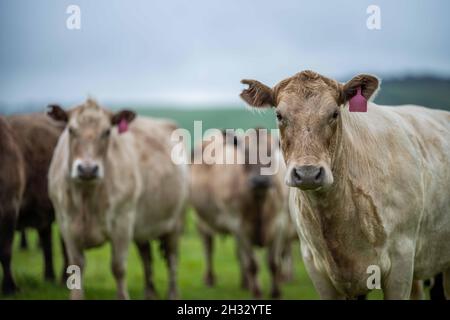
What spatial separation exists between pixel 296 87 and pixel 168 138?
6.13 metres

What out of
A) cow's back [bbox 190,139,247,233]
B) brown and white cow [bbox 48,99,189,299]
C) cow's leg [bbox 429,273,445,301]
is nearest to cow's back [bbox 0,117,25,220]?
brown and white cow [bbox 48,99,189,299]

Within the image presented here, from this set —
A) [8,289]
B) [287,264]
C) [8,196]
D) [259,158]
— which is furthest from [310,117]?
[287,264]

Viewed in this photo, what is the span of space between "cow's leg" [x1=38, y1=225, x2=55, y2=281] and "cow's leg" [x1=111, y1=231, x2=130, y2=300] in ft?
6.75

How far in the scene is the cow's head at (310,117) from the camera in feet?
16.7

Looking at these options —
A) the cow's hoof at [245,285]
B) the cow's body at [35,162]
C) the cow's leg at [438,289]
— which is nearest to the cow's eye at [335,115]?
the cow's leg at [438,289]

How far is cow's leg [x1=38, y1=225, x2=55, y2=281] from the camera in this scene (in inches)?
420

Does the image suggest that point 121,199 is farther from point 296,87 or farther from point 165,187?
point 296,87

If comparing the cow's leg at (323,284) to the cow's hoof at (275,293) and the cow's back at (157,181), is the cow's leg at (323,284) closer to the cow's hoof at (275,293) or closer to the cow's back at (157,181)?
the cow's back at (157,181)

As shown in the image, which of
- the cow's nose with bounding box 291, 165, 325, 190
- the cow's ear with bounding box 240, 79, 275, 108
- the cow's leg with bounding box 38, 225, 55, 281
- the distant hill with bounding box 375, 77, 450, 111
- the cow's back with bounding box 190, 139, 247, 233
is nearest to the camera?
the cow's nose with bounding box 291, 165, 325, 190

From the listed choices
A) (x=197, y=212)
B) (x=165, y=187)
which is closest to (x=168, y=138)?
(x=165, y=187)

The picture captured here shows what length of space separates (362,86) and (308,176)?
0.97 metres

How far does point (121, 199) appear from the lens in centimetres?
890

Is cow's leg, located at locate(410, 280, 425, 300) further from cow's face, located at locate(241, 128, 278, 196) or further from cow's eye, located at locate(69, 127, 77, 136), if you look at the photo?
cow's face, located at locate(241, 128, 278, 196)

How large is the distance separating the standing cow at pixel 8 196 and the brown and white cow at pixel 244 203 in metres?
3.95
